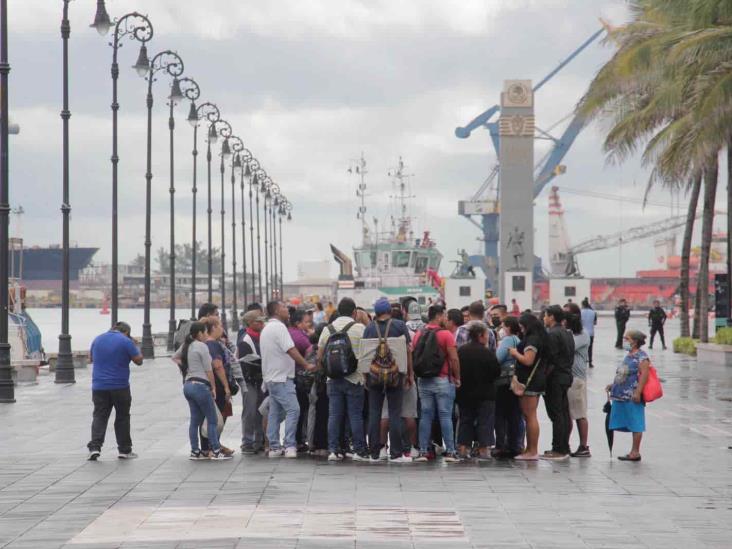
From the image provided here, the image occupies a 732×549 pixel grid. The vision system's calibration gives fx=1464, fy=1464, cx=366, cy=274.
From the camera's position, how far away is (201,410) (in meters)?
15.3

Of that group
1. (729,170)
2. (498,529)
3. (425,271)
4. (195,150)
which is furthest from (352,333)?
(425,271)

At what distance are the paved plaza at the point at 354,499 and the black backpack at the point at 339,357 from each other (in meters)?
0.97

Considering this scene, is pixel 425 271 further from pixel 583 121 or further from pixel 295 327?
pixel 295 327

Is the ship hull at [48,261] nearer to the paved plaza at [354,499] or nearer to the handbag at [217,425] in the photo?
the paved plaza at [354,499]

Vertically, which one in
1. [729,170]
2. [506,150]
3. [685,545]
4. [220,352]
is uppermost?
[506,150]

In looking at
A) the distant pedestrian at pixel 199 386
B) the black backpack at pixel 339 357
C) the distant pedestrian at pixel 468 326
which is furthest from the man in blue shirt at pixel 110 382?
the distant pedestrian at pixel 468 326

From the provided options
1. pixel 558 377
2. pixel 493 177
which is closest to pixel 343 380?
pixel 558 377

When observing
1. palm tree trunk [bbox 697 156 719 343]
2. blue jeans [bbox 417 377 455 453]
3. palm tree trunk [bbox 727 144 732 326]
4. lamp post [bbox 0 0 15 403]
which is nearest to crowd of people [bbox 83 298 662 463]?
blue jeans [bbox 417 377 455 453]

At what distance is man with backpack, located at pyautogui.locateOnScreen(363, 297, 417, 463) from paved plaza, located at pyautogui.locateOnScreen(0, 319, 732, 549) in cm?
Answer: 50

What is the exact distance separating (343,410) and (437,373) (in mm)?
1120

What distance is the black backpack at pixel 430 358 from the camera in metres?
15.1

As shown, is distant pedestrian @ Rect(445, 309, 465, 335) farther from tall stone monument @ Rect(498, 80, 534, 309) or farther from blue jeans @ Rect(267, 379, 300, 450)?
tall stone monument @ Rect(498, 80, 534, 309)

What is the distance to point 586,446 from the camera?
15961 mm

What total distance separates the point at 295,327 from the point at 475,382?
7.21 feet
